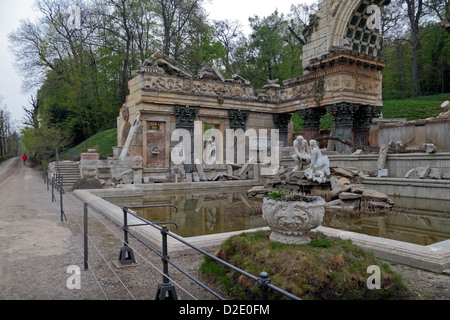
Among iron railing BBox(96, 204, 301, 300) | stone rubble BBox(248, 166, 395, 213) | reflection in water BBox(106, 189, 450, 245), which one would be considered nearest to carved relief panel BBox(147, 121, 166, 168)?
reflection in water BBox(106, 189, 450, 245)

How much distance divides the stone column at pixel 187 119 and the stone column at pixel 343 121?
8.68 m

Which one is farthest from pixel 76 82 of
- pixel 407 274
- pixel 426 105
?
pixel 407 274

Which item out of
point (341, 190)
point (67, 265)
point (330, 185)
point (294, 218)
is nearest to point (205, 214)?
point (341, 190)

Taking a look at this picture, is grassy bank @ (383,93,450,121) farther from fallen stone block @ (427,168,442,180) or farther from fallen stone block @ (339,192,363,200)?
fallen stone block @ (339,192,363,200)

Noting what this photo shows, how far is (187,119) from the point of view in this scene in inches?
820

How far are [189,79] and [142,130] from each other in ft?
14.8

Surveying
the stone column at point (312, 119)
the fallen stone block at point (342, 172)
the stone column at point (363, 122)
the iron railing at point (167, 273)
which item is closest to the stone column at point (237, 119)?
the stone column at point (312, 119)

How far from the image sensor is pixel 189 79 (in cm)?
2098

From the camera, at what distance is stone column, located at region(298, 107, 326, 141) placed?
22266mm

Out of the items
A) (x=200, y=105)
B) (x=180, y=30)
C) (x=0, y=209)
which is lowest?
(x=0, y=209)

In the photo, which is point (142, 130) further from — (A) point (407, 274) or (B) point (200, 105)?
(A) point (407, 274)

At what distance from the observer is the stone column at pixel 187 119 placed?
2031 cm
